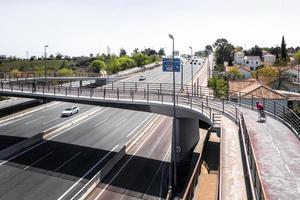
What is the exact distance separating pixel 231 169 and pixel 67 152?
28.5 meters

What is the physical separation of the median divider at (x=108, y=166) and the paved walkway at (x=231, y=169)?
41.2ft

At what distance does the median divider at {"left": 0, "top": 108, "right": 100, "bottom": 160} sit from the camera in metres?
40.8

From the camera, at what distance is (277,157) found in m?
17.1

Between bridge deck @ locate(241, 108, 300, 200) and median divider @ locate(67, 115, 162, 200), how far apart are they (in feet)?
46.1

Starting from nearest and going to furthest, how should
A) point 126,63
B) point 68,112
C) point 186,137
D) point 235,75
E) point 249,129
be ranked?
point 249,129 < point 186,137 < point 68,112 < point 235,75 < point 126,63

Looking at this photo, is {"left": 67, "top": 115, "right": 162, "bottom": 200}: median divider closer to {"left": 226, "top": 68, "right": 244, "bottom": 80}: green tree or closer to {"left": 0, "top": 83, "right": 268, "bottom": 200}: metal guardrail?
{"left": 0, "top": 83, "right": 268, "bottom": 200}: metal guardrail

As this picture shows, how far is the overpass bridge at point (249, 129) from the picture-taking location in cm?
1355

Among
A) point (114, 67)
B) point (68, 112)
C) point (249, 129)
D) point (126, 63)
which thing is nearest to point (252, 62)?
point (126, 63)

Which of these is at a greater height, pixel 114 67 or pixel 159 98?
pixel 114 67

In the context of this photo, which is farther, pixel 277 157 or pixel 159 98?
pixel 159 98

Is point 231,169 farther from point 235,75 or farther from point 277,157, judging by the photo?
point 235,75

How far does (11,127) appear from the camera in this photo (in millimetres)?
54125

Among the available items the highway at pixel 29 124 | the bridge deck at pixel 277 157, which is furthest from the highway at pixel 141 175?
the highway at pixel 29 124

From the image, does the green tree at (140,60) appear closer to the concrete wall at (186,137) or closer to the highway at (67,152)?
the highway at (67,152)
